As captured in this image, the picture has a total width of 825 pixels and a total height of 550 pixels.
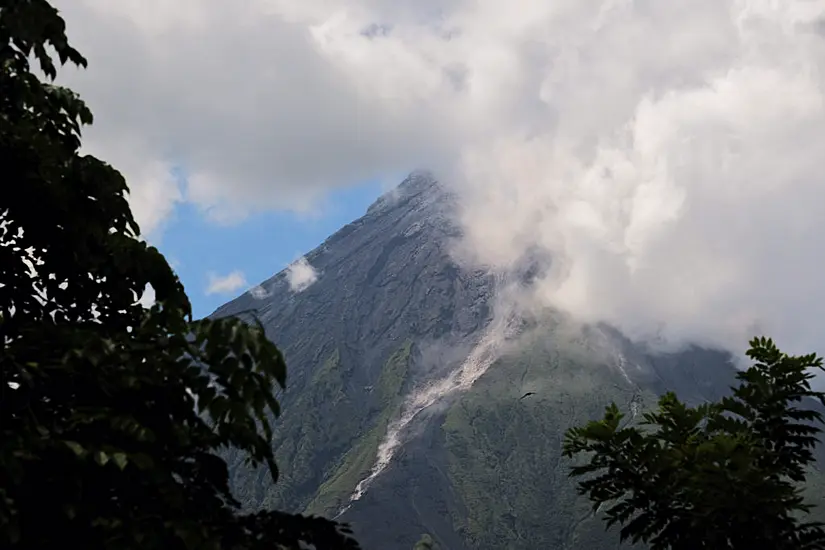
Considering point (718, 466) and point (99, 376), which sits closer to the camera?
point (99, 376)

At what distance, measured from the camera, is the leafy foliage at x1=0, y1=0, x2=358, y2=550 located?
771 centimetres

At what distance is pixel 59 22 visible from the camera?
991 centimetres

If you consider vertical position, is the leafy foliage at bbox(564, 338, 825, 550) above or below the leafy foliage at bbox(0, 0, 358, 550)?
below

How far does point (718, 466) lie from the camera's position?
12.9 m

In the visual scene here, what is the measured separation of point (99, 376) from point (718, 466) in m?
8.93

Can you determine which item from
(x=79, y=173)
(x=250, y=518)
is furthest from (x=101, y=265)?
(x=250, y=518)

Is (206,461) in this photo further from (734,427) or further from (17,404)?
(734,427)

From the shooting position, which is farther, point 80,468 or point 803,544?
point 803,544

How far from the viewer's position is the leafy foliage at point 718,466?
12.9m

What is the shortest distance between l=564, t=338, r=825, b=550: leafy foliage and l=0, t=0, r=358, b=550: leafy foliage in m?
6.25

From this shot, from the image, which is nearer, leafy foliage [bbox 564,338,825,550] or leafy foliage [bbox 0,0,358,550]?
leafy foliage [bbox 0,0,358,550]

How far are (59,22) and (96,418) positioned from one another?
4754 millimetres

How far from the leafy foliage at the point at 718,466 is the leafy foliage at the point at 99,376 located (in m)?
6.25

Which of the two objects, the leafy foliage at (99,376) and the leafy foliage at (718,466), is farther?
the leafy foliage at (718,466)
